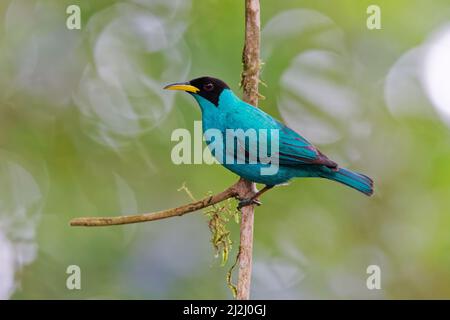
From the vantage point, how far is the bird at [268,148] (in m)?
4.89

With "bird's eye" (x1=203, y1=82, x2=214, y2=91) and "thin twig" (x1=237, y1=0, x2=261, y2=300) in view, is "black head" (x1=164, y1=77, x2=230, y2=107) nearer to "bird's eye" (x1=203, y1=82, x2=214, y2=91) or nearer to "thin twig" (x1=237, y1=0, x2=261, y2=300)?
"bird's eye" (x1=203, y1=82, x2=214, y2=91)

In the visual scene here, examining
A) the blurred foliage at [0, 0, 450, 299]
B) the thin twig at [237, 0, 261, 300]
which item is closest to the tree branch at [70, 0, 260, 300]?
the thin twig at [237, 0, 261, 300]

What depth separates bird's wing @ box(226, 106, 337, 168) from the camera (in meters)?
4.96

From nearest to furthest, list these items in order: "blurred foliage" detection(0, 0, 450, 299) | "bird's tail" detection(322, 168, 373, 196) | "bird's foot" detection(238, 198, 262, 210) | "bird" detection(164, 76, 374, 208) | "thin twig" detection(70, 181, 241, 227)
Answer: "thin twig" detection(70, 181, 241, 227), "bird's foot" detection(238, 198, 262, 210), "bird" detection(164, 76, 374, 208), "bird's tail" detection(322, 168, 373, 196), "blurred foliage" detection(0, 0, 450, 299)

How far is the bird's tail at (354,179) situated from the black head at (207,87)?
1.07 m

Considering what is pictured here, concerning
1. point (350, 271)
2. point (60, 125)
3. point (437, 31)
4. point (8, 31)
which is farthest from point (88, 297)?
point (437, 31)

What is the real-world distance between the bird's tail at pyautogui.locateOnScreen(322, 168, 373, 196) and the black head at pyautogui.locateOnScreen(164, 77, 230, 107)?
3.52 feet

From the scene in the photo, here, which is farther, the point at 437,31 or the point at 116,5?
the point at 116,5

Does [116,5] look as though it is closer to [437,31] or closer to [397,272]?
[437,31]

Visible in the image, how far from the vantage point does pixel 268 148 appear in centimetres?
504

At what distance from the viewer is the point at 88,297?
630 cm

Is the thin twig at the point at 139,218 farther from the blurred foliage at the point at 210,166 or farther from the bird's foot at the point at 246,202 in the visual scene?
the blurred foliage at the point at 210,166

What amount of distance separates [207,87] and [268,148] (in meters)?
0.75

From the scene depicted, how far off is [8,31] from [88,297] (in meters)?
3.10
